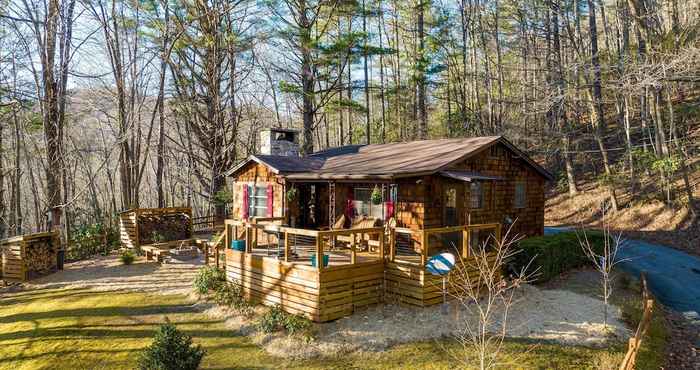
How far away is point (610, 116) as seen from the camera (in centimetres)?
3191

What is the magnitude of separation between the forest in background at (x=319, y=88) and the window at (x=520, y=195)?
3.89 metres

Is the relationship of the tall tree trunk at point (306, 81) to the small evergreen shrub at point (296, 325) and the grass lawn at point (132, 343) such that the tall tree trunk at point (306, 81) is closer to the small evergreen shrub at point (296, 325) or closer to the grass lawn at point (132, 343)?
the grass lawn at point (132, 343)

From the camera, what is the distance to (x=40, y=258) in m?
14.2

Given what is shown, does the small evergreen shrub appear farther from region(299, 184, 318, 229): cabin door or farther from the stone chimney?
the stone chimney

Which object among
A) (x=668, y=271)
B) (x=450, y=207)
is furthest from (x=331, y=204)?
(x=668, y=271)

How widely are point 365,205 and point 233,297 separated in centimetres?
485

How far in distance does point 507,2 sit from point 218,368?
2883 centimetres

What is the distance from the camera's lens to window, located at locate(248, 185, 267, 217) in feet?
47.9

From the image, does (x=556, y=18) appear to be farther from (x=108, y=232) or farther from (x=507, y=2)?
(x=108, y=232)

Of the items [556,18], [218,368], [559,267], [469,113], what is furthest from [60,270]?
[556,18]

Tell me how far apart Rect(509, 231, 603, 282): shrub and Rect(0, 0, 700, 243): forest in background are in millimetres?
5282

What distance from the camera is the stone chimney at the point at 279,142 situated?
16.5m

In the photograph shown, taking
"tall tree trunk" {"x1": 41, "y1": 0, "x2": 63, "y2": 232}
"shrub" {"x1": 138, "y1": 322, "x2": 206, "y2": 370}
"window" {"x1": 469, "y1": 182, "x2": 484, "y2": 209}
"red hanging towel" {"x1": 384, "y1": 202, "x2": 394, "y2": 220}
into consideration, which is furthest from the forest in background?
"shrub" {"x1": 138, "y1": 322, "x2": 206, "y2": 370}

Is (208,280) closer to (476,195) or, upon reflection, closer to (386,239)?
(386,239)
